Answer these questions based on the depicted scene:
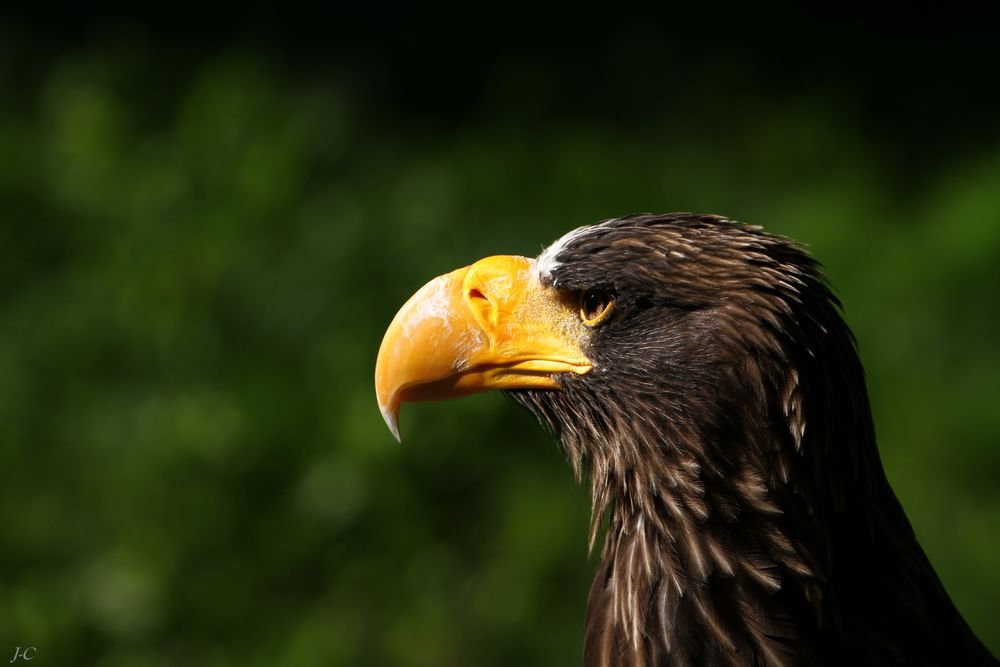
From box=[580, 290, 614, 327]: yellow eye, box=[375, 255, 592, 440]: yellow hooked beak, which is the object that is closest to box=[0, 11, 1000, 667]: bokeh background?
box=[375, 255, 592, 440]: yellow hooked beak

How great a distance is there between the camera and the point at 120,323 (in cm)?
590

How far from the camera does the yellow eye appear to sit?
308cm

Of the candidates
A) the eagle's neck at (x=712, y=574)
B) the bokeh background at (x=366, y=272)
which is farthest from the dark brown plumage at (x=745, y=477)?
the bokeh background at (x=366, y=272)

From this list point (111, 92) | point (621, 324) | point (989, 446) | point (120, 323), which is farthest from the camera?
point (111, 92)

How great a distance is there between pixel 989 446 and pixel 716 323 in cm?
294

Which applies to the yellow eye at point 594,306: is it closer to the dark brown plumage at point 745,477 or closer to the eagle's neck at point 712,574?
the dark brown plumage at point 745,477

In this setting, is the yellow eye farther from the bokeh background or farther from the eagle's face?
the bokeh background

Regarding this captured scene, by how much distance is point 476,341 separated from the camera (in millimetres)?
3135

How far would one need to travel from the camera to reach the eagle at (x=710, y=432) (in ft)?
9.34

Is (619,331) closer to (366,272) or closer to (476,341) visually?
(476,341)

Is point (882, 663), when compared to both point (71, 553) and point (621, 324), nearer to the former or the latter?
point (621, 324)

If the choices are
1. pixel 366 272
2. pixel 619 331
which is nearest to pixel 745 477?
pixel 619 331

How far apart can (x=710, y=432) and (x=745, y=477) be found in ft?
0.37

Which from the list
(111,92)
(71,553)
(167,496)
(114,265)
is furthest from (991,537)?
(111,92)
